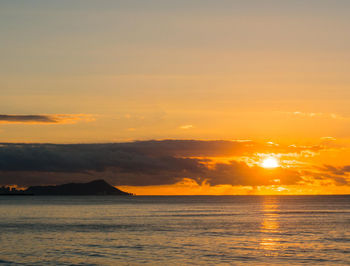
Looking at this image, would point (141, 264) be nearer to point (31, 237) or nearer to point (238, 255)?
point (238, 255)

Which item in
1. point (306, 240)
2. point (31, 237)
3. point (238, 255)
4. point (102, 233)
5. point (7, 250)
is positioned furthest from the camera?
point (102, 233)

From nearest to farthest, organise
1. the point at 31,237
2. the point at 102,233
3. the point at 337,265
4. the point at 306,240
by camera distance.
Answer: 1. the point at 337,265
2. the point at 306,240
3. the point at 31,237
4. the point at 102,233

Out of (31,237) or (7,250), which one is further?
(31,237)

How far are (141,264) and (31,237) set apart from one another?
3294 cm

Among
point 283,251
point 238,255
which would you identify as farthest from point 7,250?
point 283,251

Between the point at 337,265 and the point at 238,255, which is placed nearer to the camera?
the point at 337,265

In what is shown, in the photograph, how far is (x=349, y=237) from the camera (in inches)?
3120

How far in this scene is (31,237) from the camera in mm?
80500

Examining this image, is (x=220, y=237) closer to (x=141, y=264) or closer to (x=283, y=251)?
(x=283, y=251)

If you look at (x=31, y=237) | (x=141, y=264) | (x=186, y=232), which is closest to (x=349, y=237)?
(x=186, y=232)

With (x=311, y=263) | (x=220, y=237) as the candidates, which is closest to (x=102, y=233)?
(x=220, y=237)

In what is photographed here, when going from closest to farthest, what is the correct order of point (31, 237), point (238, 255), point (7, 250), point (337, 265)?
point (337, 265) < point (238, 255) < point (7, 250) < point (31, 237)

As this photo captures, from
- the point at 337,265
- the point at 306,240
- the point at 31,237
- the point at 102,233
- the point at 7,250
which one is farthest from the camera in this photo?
the point at 102,233

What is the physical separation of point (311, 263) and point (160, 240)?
28010 mm
